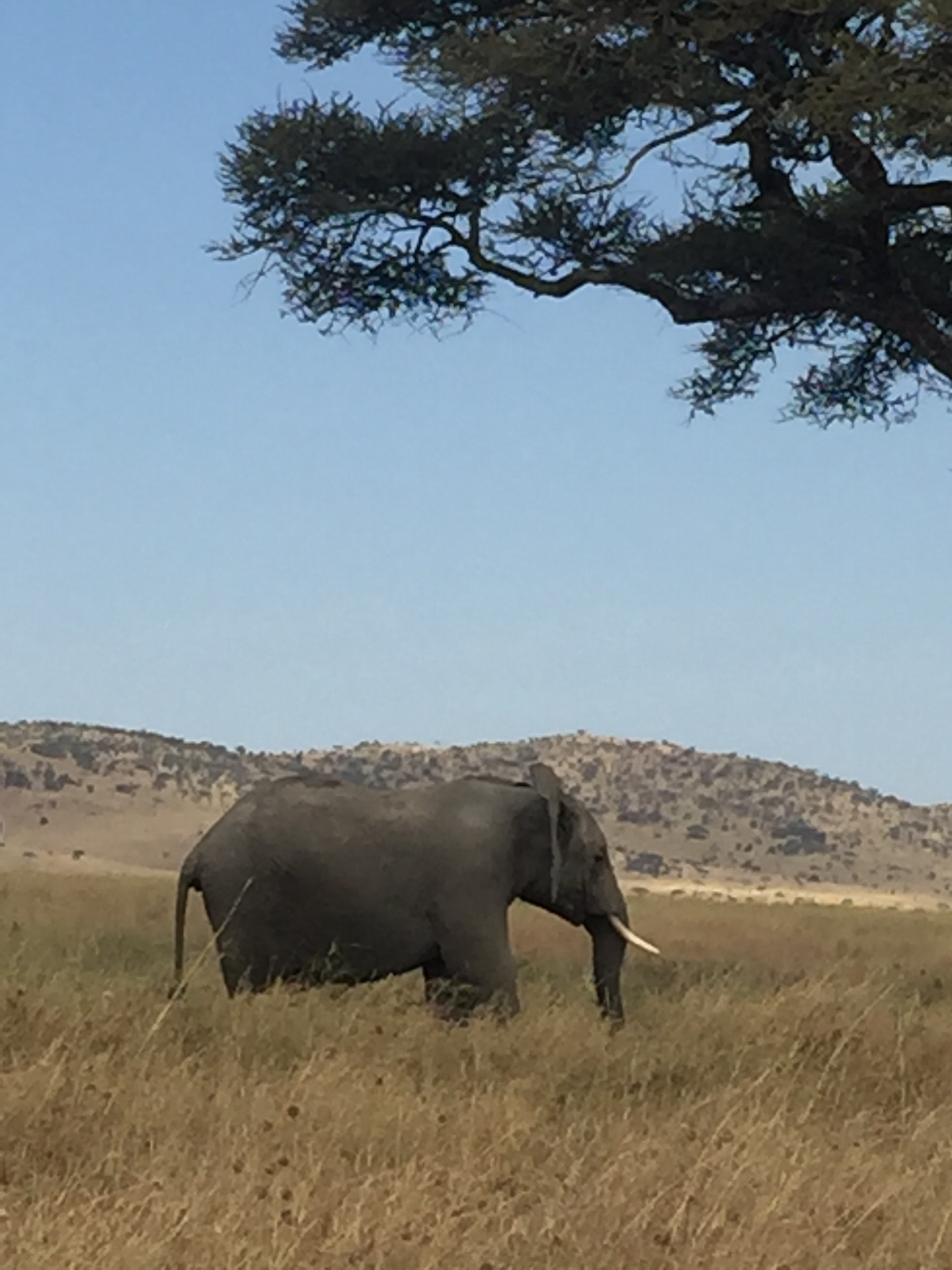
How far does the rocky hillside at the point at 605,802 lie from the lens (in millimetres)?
52375

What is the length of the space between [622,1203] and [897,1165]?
4.84 feet

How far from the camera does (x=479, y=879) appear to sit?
11.0 meters

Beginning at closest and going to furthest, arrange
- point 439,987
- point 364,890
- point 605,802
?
point 439,987 < point 364,890 < point 605,802

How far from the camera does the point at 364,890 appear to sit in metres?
11.0

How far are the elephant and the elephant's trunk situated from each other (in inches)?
9.2

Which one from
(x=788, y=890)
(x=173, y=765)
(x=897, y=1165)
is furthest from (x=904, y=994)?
(x=173, y=765)

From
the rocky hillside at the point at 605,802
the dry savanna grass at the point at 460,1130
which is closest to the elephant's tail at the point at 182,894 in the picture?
the dry savanna grass at the point at 460,1130

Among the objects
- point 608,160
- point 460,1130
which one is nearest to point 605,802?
point 608,160

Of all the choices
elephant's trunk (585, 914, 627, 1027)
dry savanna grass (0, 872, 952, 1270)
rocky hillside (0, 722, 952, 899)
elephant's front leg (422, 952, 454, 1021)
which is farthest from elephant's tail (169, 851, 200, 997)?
rocky hillside (0, 722, 952, 899)

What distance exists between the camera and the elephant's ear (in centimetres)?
1123

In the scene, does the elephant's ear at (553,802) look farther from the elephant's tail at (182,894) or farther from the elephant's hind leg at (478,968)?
the elephant's tail at (182,894)

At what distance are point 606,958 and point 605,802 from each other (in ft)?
206

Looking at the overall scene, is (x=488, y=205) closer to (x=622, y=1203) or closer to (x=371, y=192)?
(x=371, y=192)

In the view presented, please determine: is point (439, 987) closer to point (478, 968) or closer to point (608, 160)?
point (478, 968)
